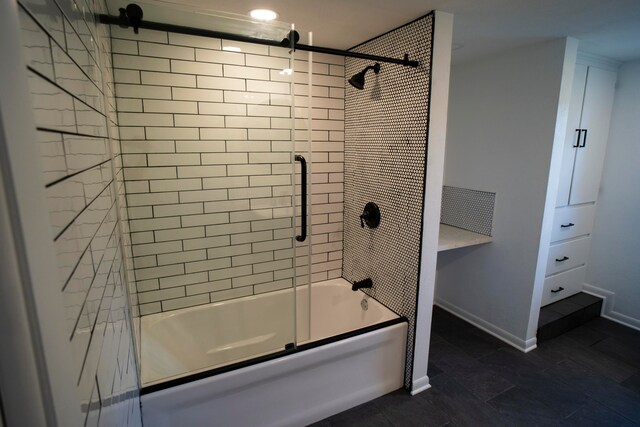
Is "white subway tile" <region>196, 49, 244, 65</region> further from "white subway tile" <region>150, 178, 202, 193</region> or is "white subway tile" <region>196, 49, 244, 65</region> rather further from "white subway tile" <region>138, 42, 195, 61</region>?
"white subway tile" <region>150, 178, 202, 193</region>

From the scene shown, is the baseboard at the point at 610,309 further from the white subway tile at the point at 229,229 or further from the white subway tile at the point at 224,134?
the white subway tile at the point at 224,134

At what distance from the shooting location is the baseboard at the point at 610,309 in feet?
9.22

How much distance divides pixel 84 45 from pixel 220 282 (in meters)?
1.67

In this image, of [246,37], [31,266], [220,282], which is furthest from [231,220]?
[31,266]

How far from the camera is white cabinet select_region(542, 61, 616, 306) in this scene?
2.51 metres

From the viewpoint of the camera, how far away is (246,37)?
1.66 meters

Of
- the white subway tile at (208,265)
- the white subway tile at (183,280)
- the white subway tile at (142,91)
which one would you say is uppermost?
the white subway tile at (142,91)

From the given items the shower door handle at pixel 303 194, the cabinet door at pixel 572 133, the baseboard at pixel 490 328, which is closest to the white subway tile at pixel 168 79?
the shower door handle at pixel 303 194

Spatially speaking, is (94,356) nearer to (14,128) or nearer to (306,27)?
(14,128)

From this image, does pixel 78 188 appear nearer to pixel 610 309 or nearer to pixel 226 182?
pixel 226 182

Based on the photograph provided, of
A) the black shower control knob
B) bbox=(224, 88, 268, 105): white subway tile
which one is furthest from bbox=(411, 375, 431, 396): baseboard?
bbox=(224, 88, 268, 105): white subway tile

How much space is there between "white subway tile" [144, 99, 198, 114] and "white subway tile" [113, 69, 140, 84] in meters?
0.12

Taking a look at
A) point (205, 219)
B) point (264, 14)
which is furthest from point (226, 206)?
point (264, 14)

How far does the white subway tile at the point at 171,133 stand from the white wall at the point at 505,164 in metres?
2.22
